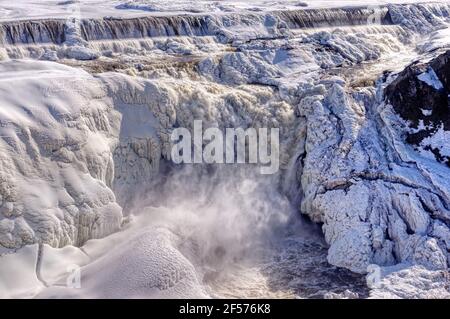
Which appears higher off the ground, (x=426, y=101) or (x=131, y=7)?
(x=131, y=7)

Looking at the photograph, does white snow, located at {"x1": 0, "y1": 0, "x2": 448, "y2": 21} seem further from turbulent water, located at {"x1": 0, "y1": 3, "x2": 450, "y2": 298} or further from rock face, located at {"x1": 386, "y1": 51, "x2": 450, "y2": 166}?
rock face, located at {"x1": 386, "y1": 51, "x2": 450, "y2": 166}

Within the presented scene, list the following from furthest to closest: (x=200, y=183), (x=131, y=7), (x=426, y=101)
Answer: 1. (x=131, y=7)
2. (x=426, y=101)
3. (x=200, y=183)

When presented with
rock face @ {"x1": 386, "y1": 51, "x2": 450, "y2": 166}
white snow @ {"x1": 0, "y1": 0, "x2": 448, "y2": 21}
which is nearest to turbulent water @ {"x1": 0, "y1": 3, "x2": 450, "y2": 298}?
rock face @ {"x1": 386, "y1": 51, "x2": 450, "y2": 166}

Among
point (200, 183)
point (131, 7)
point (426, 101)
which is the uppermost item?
point (131, 7)

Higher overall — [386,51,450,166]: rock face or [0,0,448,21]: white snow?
[0,0,448,21]: white snow

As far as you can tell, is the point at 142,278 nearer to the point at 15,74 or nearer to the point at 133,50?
the point at 15,74

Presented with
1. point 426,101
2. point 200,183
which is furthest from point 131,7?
point 426,101

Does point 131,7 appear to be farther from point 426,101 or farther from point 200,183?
point 426,101

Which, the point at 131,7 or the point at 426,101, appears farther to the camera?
the point at 131,7

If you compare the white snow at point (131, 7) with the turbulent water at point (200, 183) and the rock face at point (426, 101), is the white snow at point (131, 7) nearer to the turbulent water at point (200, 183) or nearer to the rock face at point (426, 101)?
the turbulent water at point (200, 183)
